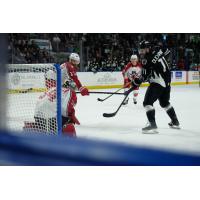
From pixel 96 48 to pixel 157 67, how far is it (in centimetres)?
798

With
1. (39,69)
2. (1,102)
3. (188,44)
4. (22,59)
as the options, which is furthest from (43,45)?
(1,102)

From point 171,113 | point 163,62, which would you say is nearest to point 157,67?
point 163,62

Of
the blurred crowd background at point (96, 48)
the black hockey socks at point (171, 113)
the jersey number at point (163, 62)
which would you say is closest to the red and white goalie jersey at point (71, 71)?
the jersey number at point (163, 62)

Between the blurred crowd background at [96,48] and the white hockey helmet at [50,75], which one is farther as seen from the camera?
the blurred crowd background at [96,48]

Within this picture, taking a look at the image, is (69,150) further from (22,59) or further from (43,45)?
(43,45)

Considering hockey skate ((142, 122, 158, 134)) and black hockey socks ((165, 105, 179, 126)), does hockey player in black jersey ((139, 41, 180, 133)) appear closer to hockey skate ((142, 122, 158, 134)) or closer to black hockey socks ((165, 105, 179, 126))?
hockey skate ((142, 122, 158, 134))

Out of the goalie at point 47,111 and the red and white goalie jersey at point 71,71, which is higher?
the red and white goalie jersey at point 71,71

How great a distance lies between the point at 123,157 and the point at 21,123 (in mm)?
2140

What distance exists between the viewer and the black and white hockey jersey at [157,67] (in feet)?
13.1

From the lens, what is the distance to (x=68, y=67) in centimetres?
370

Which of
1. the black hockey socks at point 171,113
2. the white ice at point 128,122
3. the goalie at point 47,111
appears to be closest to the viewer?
the goalie at point 47,111

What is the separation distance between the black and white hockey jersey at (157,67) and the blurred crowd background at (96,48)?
548 cm

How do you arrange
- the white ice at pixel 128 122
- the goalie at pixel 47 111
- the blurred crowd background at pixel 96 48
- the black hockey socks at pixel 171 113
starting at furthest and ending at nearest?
1. the blurred crowd background at pixel 96 48
2. the black hockey socks at pixel 171 113
3. the white ice at pixel 128 122
4. the goalie at pixel 47 111

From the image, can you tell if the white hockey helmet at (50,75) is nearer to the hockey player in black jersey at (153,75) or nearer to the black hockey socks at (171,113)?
the hockey player in black jersey at (153,75)
